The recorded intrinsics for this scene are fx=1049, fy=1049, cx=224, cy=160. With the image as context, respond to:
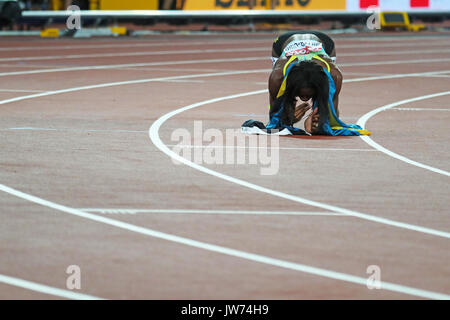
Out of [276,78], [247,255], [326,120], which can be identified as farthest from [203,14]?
[247,255]

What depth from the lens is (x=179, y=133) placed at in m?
11.1

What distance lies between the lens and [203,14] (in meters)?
35.0

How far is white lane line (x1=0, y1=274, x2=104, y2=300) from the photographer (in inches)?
206

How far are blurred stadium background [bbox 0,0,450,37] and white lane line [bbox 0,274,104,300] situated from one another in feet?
90.5

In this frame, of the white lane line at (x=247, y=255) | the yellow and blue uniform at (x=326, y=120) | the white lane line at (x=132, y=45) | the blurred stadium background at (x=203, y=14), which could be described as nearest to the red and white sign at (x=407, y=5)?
the blurred stadium background at (x=203, y=14)

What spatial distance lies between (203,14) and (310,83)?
24509mm

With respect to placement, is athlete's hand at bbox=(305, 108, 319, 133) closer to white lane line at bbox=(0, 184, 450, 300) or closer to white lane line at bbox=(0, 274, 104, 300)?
white lane line at bbox=(0, 184, 450, 300)

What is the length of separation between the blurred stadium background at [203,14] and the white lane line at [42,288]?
27.6 meters

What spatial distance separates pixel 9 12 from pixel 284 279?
90.4ft

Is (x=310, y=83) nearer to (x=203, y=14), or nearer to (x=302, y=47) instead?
(x=302, y=47)

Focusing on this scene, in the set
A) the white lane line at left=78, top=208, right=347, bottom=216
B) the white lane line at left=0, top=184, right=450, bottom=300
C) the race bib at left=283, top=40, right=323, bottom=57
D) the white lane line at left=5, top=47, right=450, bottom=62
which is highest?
the race bib at left=283, top=40, right=323, bottom=57

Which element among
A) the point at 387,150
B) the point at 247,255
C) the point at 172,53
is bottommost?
the point at 172,53

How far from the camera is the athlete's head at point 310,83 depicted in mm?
10828

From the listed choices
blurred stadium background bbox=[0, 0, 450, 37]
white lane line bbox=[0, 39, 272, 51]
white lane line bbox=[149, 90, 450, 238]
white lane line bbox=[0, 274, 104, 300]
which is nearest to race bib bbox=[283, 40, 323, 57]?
white lane line bbox=[149, 90, 450, 238]
